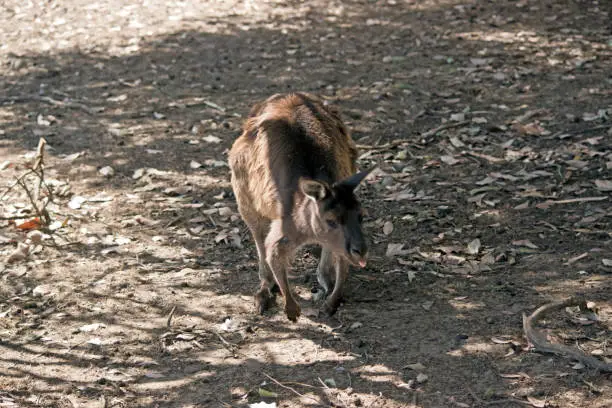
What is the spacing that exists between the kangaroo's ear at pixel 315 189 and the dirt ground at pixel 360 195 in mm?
815

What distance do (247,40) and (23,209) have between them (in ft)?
13.9

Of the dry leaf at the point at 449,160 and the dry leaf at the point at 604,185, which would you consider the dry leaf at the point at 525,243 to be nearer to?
the dry leaf at the point at 604,185

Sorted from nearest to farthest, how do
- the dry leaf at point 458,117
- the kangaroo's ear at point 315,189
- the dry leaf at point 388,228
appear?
the kangaroo's ear at point 315,189 < the dry leaf at point 388,228 < the dry leaf at point 458,117

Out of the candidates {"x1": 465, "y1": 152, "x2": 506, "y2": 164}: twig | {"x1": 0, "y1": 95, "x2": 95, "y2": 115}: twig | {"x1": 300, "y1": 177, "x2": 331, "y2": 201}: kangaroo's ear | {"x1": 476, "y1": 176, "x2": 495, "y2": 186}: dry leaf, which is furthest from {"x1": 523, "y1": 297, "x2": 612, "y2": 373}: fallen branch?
{"x1": 0, "y1": 95, "x2": 95, "y2": 115}: twig

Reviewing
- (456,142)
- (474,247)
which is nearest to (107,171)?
(456,142)

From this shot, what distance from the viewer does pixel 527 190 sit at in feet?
19.7

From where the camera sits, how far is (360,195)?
6.28m

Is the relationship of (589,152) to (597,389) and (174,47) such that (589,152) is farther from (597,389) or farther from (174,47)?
(174,47)

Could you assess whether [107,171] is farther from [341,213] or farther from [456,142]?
[341,213]

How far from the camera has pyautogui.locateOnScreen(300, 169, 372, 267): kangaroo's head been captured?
14.4 ft

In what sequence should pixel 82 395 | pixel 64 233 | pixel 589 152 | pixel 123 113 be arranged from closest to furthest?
pixel 82 395 < pixel 64 233 < pixel 589 152 < pixel 123 113

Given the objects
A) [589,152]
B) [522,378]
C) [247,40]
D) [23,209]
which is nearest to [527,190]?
[589,152]

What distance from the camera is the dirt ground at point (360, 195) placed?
4.29 metres

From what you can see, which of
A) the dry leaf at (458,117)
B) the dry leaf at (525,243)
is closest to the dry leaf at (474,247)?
the dry leaf at (525,243)
